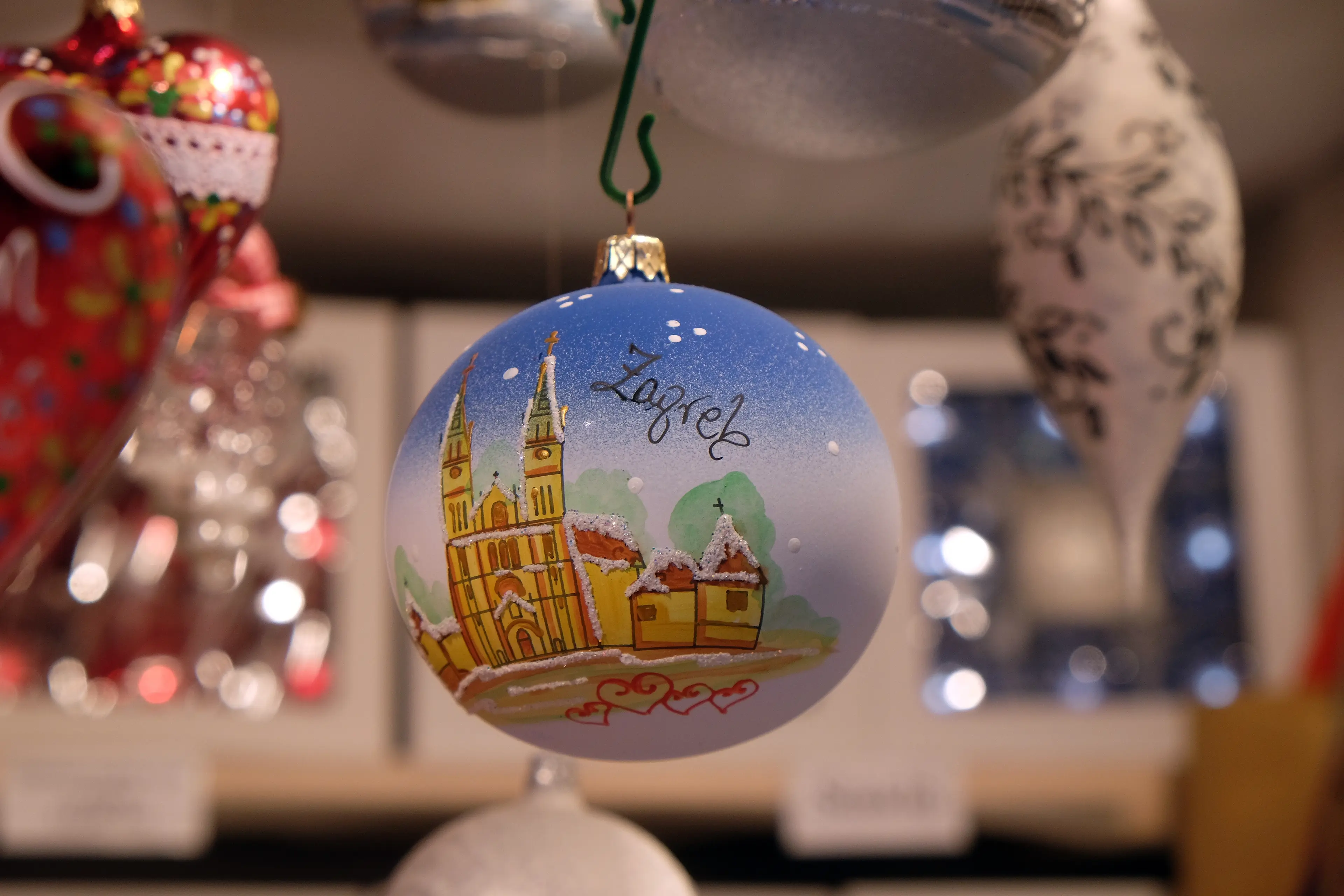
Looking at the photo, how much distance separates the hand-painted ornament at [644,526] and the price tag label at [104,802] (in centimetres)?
97

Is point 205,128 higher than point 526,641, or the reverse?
point 205,128

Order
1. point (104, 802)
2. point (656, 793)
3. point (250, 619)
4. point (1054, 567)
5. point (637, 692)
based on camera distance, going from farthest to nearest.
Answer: point (1054, 567) < point (250, 619) < point (656, 793) < point (104, 802) < point (637, 692)

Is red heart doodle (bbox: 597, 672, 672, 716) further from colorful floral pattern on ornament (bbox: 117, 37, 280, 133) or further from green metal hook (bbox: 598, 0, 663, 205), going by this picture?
colorful floral pattern on ornament (bbox: 117, 37, 280, 133)

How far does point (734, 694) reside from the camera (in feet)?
1.41

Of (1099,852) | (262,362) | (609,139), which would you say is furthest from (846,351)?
(609,139)

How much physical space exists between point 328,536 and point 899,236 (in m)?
0.86

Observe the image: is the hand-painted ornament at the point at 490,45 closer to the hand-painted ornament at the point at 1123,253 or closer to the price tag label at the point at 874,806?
the hand-painted ornament at the point at 1123,253

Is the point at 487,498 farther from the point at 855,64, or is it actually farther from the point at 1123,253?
the point at 1123,253

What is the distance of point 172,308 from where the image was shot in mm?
366

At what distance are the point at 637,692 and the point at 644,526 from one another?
0.06 m

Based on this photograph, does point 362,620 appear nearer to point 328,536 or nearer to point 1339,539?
point 328,536

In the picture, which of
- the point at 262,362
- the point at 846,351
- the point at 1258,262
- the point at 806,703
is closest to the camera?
the point at 806,703

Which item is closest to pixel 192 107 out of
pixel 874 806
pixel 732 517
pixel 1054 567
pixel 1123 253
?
pixel 732 517

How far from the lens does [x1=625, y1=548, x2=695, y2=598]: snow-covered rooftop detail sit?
0.41 metres
